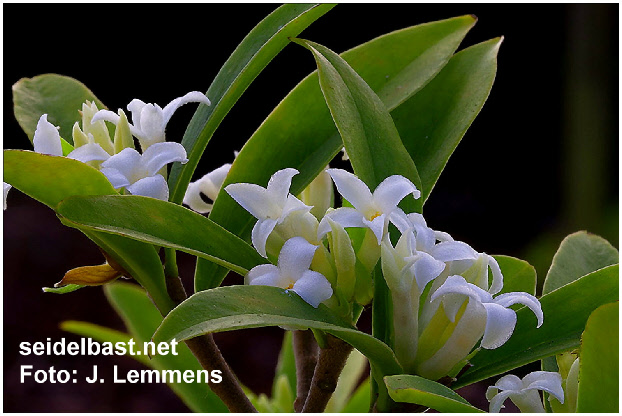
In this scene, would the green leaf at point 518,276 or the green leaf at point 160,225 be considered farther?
the green leaf at point 518,276

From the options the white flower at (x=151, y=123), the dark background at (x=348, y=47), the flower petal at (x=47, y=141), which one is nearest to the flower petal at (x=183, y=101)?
the white flower at (x=151, y=123)

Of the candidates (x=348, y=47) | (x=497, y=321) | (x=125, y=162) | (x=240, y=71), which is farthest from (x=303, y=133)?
(x=348, y=47)

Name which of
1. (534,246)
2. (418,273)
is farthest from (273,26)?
(534,246)

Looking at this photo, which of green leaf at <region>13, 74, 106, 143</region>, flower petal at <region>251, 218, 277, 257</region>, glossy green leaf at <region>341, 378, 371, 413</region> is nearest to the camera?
flower petal at <region>251, 218, 277, 257</region>

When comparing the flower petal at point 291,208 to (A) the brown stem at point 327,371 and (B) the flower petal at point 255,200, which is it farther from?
(A) the brown stem at point 327,371

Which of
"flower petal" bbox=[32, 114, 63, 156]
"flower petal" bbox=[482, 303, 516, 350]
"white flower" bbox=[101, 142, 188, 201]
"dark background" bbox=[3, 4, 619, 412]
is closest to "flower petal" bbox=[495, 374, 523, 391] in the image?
"flower petal" bbox=[482, 303, 516, 350]

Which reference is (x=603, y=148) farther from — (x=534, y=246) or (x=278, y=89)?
(x=278, y=89)

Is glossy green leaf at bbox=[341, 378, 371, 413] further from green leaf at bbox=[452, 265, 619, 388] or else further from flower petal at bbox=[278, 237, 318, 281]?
flower petal at bbox=[278, 237, 318, 281]

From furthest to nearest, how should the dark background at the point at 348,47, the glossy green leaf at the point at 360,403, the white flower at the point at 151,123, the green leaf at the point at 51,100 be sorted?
the dark background at the point at 348,47
the glossy green leaf at the point at 360,403
the green leaf at the point at 51,100
the white flower at the point at 151,123
